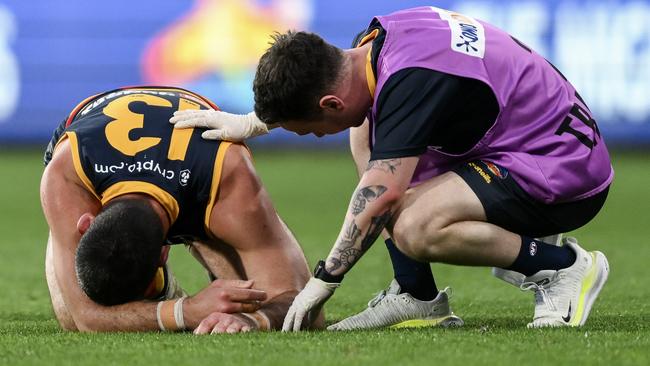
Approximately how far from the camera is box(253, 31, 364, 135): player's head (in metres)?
3.99

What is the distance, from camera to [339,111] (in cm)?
412

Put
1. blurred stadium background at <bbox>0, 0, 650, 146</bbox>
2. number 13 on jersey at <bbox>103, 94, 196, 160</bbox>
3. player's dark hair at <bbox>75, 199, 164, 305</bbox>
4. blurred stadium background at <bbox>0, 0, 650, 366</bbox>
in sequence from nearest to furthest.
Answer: player's dark hair at <bbox>75, 199, 164, 305</bbox>
number 13 on jersey at <bbox>103, 94, 196, 160</bbox>
blurred stadium background at <bbox>0, 0, 650, 366</bbox>
blurred stadium background at <bbox>0, 0, 650, 146</bbox>

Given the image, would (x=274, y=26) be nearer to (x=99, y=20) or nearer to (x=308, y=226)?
(x=99, y=20)

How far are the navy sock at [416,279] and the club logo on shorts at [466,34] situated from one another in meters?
0.88

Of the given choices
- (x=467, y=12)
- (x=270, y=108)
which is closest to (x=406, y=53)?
(x=270, y=108)

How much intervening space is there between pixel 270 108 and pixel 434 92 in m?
0.55

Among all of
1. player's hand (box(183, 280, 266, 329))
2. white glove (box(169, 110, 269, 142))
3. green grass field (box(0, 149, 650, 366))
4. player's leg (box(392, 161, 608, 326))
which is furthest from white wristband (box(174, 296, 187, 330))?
player's leg (box(392, 161, 608, 326))

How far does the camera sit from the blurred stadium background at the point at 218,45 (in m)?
13.6

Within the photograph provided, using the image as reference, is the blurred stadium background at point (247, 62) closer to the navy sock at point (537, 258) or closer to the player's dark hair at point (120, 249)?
the navy sock at point (537, 258)

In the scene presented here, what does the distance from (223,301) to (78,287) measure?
50cm

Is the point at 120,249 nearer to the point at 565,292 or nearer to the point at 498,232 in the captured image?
the point at 498,232

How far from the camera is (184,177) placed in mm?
4285

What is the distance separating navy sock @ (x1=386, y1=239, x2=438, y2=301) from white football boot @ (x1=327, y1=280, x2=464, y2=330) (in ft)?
0.08

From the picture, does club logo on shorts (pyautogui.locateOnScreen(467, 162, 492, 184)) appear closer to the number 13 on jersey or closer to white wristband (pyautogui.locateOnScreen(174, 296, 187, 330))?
the number 13 on jersey
